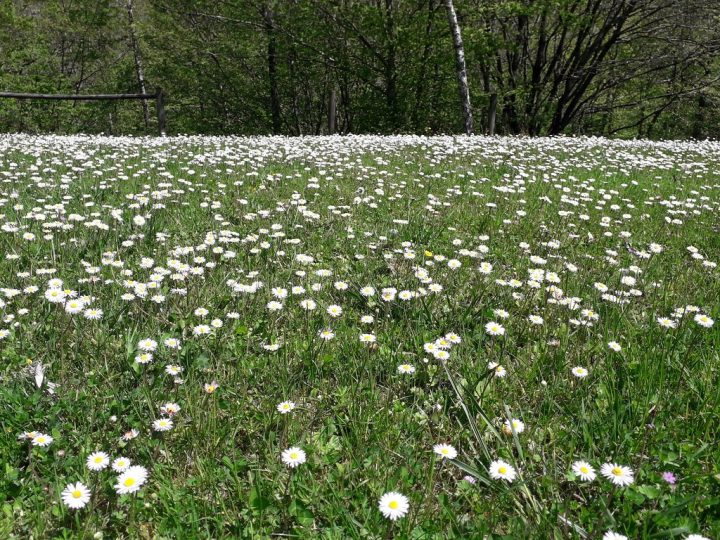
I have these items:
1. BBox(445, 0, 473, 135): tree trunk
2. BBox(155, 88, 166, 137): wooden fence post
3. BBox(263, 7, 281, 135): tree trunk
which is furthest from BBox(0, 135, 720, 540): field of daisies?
BBox(263, 7, 281, 135): tree trunk

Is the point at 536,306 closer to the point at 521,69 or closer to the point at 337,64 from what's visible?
the point at 337,64

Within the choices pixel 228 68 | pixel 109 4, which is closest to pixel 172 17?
pixel 228 68

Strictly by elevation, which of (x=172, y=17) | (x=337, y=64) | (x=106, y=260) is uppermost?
(x=172, y=17)

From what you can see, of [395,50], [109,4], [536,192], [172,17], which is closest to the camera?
[536,192]

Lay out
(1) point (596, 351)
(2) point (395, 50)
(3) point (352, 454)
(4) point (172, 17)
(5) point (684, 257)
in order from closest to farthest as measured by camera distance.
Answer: (3) point (352, 454) → (1) point (596, 351) → (5) point (684, 257) → (2) point (395, 50) → (4) point (172, 17)

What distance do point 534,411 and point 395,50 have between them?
846 inches

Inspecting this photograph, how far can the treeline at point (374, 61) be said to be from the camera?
19.6m

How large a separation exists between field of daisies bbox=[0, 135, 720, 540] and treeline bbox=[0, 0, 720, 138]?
540 inches

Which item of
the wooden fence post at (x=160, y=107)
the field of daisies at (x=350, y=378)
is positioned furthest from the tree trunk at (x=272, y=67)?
the field of daisies at (x=350, y=378)

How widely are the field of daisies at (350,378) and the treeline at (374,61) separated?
13.7 m

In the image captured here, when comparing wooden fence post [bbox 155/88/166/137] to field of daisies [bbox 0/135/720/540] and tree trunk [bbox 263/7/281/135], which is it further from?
field of daisies [bbox 0/135/720/540]

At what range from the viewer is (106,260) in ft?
10.8

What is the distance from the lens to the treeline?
1959 centimetres

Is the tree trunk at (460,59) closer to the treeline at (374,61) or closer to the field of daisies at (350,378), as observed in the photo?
the treeline at (374,61)
